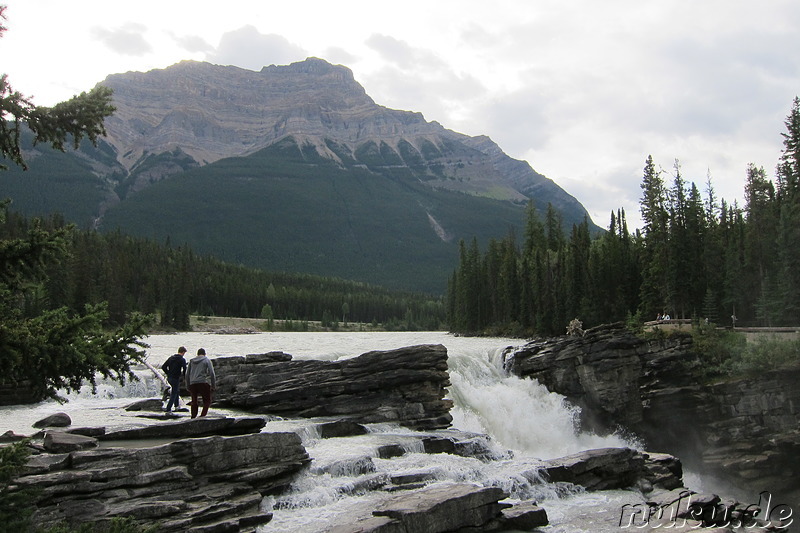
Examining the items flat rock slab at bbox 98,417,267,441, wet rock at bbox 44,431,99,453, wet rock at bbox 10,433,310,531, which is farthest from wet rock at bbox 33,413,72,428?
wet rock at bbox 10,433,310,531

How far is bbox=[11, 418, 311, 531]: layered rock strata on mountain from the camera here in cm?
1488

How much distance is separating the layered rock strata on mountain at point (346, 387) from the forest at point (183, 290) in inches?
1665

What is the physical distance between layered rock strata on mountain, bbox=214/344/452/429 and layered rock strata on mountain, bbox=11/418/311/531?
10.3m

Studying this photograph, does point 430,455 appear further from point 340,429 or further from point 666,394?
point 666,394

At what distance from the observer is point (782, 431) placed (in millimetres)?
40406

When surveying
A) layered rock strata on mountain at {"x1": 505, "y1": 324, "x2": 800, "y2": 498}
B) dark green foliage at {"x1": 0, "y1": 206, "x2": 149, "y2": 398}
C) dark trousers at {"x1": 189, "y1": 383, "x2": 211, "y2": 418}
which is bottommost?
layered rock strata on mountain at {"x1": 505, "y1": 324, "x2": 800, "y2": 498}

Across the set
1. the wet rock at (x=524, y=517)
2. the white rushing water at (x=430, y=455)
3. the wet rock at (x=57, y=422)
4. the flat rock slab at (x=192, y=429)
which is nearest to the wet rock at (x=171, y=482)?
the white rushing water at (x=430, y=455)

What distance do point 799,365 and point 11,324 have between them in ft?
158

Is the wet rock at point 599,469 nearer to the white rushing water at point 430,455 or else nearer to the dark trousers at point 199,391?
the white rushing water at point 430,455

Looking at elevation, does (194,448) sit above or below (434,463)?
above

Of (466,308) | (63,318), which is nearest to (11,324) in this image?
(63,318)

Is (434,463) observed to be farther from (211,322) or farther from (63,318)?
(211,322)

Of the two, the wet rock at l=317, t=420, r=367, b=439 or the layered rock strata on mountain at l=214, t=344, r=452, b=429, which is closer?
the wet rock at l=317, t=420, r=367, b=439

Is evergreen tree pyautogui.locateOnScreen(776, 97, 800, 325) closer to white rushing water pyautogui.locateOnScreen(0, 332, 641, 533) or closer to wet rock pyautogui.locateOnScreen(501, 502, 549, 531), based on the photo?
white rushing water pyautogui.locateOnScreen(0, 332, 641, 533)
